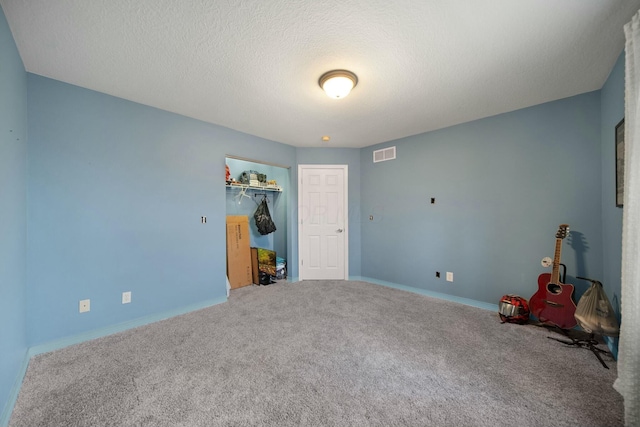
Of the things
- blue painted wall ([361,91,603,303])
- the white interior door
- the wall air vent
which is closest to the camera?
blue painted wall ([361,91,603,303])

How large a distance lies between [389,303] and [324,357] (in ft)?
4.93

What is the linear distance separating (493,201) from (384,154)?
1726 millimetres

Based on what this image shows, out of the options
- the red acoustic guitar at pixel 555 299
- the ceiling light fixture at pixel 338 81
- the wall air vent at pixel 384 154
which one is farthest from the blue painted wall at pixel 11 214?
the red acoustic guitar at pixel 555 299

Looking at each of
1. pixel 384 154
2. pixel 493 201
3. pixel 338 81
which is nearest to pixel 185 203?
pixel 338 81

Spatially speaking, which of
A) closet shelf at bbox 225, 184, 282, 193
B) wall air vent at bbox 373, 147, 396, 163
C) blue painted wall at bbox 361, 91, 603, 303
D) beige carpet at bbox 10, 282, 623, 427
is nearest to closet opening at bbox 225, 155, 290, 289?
closet shelf at bbox 225, 184, 282, 193

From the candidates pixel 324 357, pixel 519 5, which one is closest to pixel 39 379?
pixel 324 357

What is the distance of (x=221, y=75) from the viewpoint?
201 centimetres

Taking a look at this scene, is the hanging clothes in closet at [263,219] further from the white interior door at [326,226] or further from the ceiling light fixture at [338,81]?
the ceiling light fixture at [338,81]

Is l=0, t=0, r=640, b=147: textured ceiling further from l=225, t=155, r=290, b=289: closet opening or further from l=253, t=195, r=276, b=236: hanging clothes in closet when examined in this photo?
l=253, t=195, r=276, b=236: hanging clothes in closet

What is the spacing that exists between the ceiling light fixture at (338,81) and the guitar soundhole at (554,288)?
9.11 ft

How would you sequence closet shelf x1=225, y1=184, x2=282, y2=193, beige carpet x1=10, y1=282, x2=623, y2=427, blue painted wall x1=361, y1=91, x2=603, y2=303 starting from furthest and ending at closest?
closet shelf x1=225, y1=184, x2=282, y2=193, blue painted wall x1=361, y1=91, x2=603, y2=303, beige carpet x1=10, y1=282, x2=623, y2=427

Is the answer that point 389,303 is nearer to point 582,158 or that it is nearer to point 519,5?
point 582,158

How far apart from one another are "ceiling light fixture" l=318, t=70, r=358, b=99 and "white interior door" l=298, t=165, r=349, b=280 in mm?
2195

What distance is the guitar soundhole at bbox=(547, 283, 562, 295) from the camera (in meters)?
2.30
